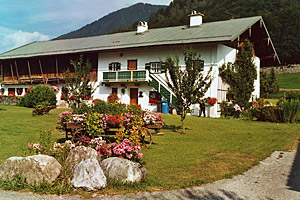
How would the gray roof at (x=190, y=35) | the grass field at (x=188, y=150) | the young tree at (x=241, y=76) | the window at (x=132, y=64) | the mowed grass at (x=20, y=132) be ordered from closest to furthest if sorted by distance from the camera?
1. the grass field at (x=188, y=150)
2. the mowed grass at (x=20, y=132)
3. the gray roof at (x=190, y=35)
4. the young tree at (x=241, y=76)
5. the window at (x=132, y=64)

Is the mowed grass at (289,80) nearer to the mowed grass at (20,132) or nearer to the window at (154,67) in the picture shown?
→ the window at (154,67)

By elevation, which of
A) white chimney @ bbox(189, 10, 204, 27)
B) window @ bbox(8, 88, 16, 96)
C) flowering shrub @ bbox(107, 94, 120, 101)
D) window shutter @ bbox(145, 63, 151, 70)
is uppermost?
white chimney @ bbox(189, 10, 204, 27)

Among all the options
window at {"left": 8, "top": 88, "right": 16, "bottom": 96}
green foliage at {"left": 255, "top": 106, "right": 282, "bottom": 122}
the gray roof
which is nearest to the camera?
green foliage at {"left": 255, "top": 106, "right": 282, "bottom": 122}

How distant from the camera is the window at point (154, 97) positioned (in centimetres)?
2559

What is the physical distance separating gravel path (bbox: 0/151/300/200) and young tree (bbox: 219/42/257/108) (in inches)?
652

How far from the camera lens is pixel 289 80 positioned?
183 feet

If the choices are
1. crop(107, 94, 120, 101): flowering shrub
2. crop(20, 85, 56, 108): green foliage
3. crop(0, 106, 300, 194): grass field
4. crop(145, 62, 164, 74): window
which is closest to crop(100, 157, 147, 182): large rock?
crop(0, 106, 300, 194): grass field

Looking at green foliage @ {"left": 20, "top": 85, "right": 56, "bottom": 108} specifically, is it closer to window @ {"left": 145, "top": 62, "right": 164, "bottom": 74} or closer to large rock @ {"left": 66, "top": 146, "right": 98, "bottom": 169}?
window @ {"left": 145, "top": 62, "right": 164, "bottom": 74}

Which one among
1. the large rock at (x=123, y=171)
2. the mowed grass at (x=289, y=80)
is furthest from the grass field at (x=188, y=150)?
the mowed grass at (x=289, y=80)

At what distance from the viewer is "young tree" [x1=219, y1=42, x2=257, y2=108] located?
23.3 meters

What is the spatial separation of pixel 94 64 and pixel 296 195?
88.3 feet

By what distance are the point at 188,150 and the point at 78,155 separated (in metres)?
4.23

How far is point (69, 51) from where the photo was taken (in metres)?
31.4

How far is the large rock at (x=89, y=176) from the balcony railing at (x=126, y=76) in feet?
64.7
